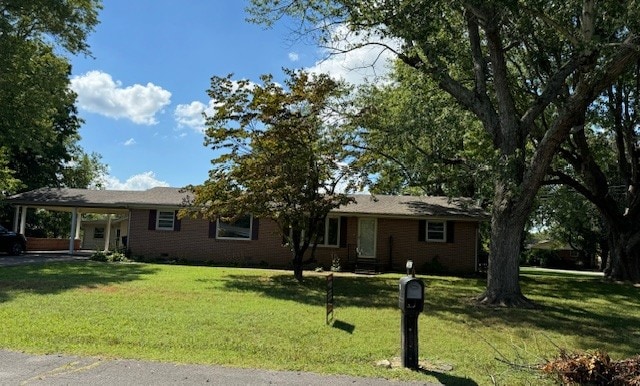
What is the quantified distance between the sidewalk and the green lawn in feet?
1.07

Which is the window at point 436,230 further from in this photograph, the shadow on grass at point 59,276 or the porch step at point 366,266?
the shadow on grass at point 59,276

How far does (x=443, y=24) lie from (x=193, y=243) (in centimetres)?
1496

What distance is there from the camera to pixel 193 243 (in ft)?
76.6

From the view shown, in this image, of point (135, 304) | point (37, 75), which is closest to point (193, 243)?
point (37, 75)

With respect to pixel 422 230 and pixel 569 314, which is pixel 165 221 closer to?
pixel 422 230

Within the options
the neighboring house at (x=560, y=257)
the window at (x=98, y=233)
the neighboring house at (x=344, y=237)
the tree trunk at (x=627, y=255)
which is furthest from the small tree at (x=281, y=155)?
the neighboring house at (x=560, y=257)

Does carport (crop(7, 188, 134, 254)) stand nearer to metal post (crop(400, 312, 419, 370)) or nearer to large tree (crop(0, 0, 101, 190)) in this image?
large tree (crop(0, 0, 101, 190))

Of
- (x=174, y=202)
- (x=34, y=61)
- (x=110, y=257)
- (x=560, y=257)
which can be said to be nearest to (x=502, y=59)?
(x=174, y=202)

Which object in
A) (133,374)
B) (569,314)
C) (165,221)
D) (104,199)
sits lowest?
(133,374)

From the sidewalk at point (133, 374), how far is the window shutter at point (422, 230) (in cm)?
1723

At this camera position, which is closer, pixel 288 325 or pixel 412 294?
pixel 412 294

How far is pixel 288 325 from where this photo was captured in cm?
905

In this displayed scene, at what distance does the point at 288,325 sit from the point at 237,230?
14727 millimetres

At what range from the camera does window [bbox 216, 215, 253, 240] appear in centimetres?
2334
